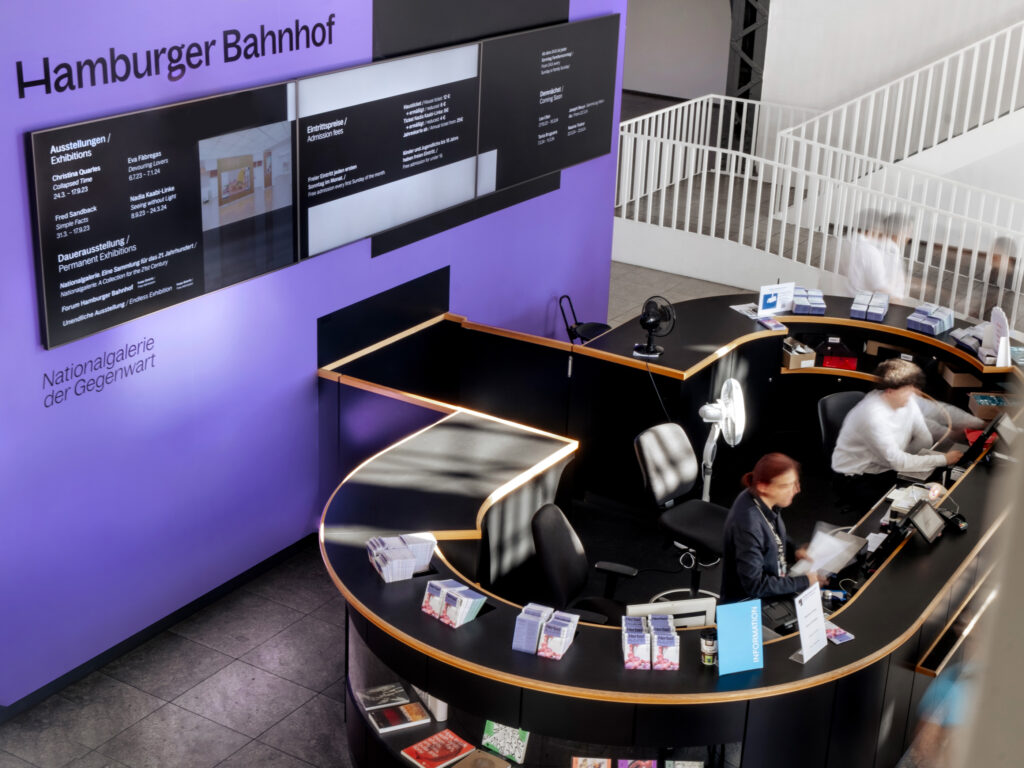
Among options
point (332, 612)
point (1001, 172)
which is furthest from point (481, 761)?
point (1001, 172)

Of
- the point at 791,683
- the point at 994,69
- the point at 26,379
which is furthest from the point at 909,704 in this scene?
the point at 994,69

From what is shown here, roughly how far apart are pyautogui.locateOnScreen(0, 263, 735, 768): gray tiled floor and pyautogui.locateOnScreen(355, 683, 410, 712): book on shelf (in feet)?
1.79

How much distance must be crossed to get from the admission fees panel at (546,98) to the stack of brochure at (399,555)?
3.22 metres

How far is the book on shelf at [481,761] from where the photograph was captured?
425 centimetres

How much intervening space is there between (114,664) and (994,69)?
10.9 meters

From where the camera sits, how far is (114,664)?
5574mm

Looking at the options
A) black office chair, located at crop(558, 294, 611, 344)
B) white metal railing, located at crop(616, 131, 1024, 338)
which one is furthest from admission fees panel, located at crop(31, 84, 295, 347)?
white metal railing, located at crop(616, 131, 1024, 338)

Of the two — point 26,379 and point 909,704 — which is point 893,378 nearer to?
point 909,704

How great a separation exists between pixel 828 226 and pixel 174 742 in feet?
28.1

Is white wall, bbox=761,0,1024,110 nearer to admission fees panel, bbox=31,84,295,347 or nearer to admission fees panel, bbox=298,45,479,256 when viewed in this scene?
admission fees panel, bbox=298,45,479,256

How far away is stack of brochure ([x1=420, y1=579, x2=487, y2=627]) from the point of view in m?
4.35

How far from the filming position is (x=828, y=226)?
11500 mm

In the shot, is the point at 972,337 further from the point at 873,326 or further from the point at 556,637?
the point at 556,637

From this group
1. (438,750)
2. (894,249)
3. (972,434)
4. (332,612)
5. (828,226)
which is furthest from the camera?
(828,226)
